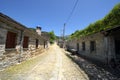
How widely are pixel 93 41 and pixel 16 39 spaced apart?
866cm

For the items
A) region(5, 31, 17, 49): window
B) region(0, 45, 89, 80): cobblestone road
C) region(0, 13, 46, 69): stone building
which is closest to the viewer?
region(0, 45, 89, 80): cobblestone road

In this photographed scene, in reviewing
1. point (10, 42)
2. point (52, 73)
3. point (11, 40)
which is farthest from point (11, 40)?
point (52, 73)

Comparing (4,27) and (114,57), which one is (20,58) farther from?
(114,57)

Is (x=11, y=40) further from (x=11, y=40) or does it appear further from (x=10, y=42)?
(x=10, y=42)

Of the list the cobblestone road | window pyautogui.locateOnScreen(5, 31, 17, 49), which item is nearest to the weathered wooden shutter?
window pyautogui.locateOnScreen(5, 31, 17, 49)

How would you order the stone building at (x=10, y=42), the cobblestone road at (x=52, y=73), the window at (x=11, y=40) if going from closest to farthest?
the cobblestone road at (x=52, y=73) → the stone building at (x=10, y=42) → the window at (x=11, y=40)

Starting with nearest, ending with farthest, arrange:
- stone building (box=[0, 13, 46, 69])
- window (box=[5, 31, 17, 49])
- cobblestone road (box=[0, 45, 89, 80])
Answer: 1. cobblestone road (box=[0, 45, 89, 80])
2. stone building (box=[0, 13, 46, 69])
3. window (box=[5, 31, 17, 49])

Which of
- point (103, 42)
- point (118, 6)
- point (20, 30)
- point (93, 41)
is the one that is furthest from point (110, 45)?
point (20, 30)

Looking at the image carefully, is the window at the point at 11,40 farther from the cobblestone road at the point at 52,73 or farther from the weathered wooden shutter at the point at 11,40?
the cobblestone road at the point at 52,73

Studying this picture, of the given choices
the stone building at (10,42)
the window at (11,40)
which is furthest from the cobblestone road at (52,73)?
the window at (11,40)

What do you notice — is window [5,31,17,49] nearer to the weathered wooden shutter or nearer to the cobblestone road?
the weathered wooden shutter

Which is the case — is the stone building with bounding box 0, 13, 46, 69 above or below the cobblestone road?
above

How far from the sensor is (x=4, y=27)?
21.8 ft

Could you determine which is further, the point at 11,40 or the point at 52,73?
the point at 11,40
